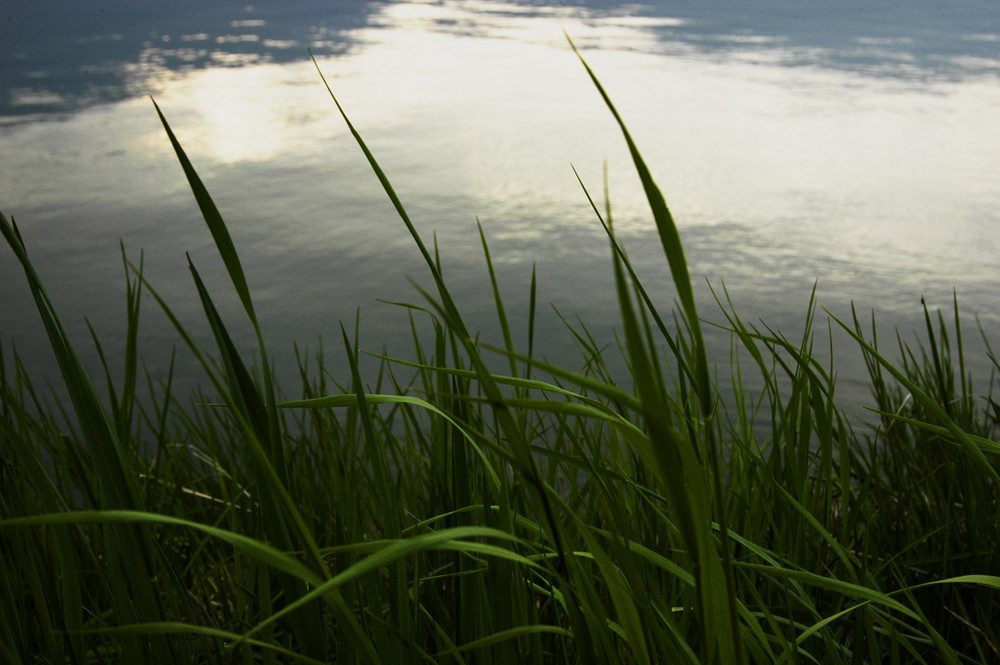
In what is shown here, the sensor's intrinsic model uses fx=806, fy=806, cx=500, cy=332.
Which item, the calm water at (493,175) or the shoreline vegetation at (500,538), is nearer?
the shoreline vegetation at (500,538)

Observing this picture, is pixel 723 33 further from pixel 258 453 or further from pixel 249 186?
pixel 258 453

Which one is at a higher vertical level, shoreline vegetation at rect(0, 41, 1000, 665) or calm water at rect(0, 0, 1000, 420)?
shoreline vegetation at rect(0, 41, 1000, 665)

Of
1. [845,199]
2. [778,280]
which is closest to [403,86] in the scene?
[845,199]

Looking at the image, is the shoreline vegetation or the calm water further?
the calm water

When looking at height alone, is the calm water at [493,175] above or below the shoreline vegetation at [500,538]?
below

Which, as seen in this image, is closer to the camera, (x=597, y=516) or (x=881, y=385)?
(x=597, y=516)

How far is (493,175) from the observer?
3.46 meters

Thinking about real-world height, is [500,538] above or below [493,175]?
above

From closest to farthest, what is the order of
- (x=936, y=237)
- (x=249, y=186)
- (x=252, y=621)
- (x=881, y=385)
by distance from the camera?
(x=252, y=621) < (x=881, y=385) < (x=936, y=237) < (x=249, y=186)

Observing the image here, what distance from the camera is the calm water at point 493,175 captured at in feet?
7.92

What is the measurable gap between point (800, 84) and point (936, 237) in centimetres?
271

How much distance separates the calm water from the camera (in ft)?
7.92

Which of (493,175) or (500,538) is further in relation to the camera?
(493,175)

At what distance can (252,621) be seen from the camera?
1.64ft
